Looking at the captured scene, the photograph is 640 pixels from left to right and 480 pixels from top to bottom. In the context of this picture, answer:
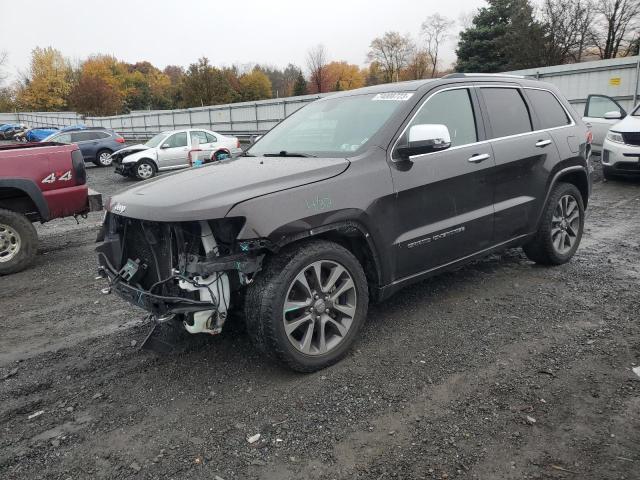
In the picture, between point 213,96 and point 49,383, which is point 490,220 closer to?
point 49,383

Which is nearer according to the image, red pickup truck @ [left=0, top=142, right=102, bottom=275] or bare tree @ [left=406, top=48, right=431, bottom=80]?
red pickup truck @ [left=0, top=142, right=102, bottom=275]

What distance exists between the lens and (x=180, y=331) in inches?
154

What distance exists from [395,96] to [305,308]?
6.12 feet

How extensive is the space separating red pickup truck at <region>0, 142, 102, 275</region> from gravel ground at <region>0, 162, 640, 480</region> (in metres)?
1.78

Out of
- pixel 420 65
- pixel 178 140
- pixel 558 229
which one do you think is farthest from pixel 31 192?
pixel 420 65

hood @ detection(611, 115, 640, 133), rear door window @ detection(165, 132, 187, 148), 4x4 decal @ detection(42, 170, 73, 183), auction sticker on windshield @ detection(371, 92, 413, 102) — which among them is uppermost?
rear door window @ detection(165, 132, 187, 148)

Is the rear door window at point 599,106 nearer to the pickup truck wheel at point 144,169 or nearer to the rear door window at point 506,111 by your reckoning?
the rear door window at point 506,111

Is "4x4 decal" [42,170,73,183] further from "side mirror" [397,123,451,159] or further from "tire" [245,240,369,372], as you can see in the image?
"side mirror" [397,123,451,159]

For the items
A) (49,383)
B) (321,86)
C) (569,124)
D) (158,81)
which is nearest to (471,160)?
(569,124)

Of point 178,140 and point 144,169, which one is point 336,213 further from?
point 178,140

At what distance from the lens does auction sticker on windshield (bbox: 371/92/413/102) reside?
12.7 feet

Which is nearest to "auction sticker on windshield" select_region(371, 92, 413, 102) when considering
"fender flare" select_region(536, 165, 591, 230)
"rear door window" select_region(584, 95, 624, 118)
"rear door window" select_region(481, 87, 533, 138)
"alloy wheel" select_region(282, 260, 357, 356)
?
"rear door window" select_region(481, 87, 533, 138)

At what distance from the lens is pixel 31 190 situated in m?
6.17

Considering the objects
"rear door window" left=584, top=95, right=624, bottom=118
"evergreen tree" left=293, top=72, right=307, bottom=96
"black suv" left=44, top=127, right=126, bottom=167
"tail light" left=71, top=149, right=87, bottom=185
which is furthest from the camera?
"evergreen tree" left=293, top=72, right=307, bottom=96
